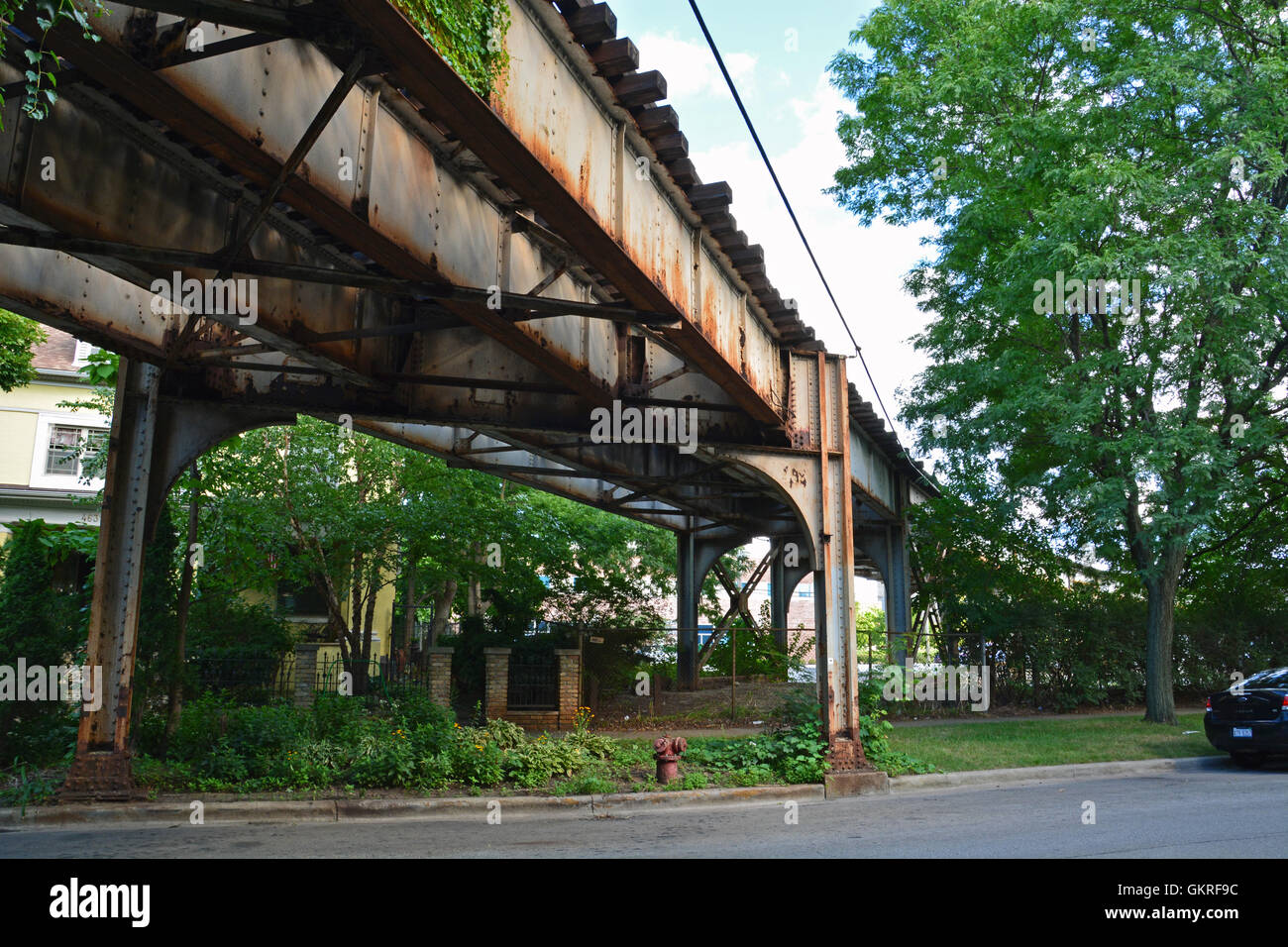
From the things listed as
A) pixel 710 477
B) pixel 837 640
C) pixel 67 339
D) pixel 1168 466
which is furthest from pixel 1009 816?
pixel 67 339

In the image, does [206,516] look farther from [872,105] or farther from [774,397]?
[872,105]

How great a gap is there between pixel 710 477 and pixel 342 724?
802 cm

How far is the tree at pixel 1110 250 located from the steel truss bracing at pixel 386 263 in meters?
5.48

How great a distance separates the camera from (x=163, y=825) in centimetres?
909

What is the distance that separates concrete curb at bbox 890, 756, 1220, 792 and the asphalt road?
88 centimetres

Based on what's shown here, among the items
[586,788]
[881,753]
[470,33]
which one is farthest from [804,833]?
[470,33]

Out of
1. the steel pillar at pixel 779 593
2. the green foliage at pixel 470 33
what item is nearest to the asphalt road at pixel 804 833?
the green foliage at pixel 470 33

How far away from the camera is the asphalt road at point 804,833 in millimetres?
7758

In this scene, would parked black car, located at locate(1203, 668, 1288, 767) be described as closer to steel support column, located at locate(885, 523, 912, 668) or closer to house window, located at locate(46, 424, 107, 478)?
steel support column, located at locate(885, 523, 912, 668)

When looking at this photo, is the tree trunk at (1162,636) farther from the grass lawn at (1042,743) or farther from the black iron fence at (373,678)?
the black iron fence at (373,678)

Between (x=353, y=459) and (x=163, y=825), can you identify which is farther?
(x=353, y=459)

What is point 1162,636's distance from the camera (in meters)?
17.7

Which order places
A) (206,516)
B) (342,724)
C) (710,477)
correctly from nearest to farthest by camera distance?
(342,724)
(710,477)
(206,516)

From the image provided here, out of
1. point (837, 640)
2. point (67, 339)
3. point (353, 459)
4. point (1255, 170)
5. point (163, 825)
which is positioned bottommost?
point (163, 825)
